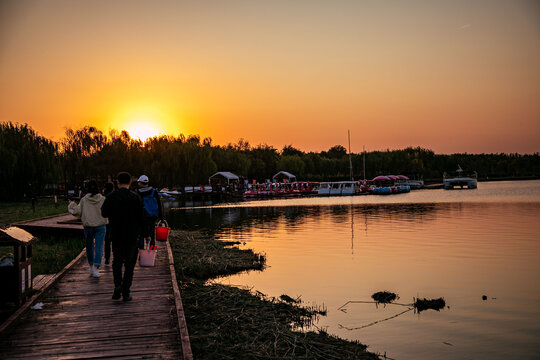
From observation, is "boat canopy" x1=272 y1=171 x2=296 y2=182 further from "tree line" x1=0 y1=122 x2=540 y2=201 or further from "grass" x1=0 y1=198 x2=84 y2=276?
"grass" x1=0 y1=198 x2=84 y2=276

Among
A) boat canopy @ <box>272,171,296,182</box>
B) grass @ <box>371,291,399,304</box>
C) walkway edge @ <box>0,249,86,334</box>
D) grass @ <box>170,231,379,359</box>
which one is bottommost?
grass @ <box>371,291,399,304</box>

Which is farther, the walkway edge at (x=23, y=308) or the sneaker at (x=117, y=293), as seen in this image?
the sneaker at (x=117, y=293)

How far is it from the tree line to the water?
16871 millimetres

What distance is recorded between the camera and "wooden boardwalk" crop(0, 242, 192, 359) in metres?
5.97

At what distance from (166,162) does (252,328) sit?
6825cm

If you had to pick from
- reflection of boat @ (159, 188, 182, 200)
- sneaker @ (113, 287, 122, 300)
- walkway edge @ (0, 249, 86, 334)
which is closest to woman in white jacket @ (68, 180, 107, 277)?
walkway edge @ (0, 249, 86, 334)

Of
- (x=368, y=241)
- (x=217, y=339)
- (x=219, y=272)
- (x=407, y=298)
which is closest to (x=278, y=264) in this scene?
(x=219, y=272)

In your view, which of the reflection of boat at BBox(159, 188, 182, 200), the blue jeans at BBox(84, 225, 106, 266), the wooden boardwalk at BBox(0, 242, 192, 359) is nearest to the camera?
the wooden boardwalk at BBox(0, 242, 192, 359)

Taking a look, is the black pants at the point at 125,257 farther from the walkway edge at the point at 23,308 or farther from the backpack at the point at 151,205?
the backpack at the point at 151,205

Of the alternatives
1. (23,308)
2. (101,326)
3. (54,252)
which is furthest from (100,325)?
(54,252)

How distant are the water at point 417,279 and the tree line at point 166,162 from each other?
16871 millimetres

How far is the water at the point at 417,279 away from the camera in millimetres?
9539

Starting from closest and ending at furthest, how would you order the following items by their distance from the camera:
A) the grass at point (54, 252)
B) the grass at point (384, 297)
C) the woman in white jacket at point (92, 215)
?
the woman in white jacket at point (92, 215)
the grass at point (384, 297)
the grass at point (54, 252)

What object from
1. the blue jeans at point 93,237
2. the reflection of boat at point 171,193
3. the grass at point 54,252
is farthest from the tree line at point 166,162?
the blue jeans at point 93,237
